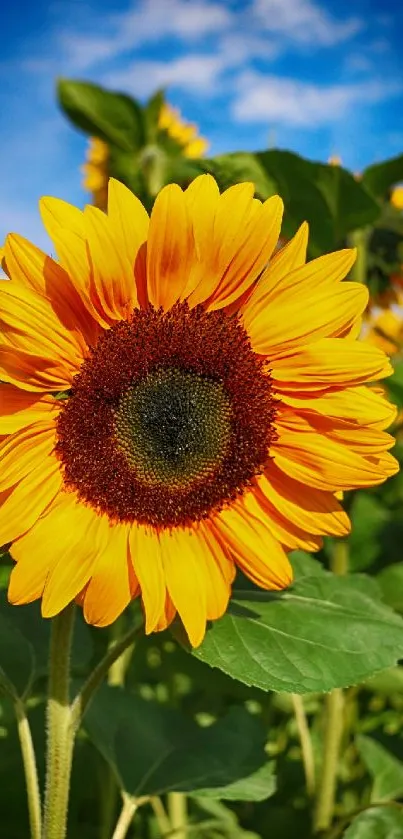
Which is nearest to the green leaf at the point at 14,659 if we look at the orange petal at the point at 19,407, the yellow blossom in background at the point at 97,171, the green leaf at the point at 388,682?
the orange petal at the point at 19,407

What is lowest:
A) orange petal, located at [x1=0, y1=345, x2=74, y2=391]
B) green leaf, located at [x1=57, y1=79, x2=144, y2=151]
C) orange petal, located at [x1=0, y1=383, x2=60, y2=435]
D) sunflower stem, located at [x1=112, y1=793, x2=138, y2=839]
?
sunflower stem, located at [x1=112, y1=793, x2=138, y2=839]

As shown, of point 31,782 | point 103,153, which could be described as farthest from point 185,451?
point 103,153

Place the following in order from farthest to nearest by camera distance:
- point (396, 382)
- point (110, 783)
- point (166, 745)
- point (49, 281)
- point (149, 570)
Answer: point (396, 382) → point (110, 783) → point (166, 745) → point (149, 570) → point (49, 281)

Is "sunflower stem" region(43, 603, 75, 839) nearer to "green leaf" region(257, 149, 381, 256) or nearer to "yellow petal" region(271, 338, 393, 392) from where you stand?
"yellow petal" region(271, 338, 393, 392)

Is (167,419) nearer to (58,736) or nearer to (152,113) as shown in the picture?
(58,736)

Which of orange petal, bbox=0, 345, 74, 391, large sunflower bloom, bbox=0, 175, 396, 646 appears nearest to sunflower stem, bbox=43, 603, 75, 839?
large sunflower bloom, bbox=0, 175, 396, 646

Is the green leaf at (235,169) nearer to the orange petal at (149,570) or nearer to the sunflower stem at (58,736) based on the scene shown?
the orange petal at (149,570)

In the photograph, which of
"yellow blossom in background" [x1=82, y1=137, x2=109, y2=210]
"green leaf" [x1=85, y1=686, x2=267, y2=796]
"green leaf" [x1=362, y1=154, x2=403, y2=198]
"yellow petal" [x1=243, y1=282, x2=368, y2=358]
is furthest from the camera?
"yellow blossom in background" [x1=82, y1=137, x2=109, y2=210]
